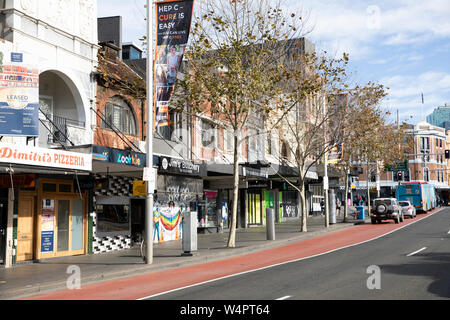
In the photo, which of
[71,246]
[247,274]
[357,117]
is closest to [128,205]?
[71,246]

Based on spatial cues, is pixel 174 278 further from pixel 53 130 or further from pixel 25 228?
pixel 53 130

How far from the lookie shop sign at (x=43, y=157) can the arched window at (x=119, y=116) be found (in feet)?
17.7

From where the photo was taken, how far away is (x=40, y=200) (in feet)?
57.1

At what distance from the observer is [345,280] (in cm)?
1102

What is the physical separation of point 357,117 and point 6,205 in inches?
849

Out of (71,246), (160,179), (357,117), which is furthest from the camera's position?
(357,117)

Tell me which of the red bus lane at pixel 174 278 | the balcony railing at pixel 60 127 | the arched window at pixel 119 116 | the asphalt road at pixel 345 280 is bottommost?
the red bus lane at pixel 174 278

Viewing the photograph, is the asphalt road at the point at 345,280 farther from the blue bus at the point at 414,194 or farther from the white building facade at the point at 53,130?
the blue bus at the point at 414,194

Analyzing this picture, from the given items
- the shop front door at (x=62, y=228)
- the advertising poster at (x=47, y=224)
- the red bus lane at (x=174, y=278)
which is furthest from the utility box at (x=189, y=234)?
the advertising poster at (x=47, y=224)

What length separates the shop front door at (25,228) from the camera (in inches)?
654

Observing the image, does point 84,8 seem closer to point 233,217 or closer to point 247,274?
point 233,217

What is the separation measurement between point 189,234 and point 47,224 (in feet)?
17.4

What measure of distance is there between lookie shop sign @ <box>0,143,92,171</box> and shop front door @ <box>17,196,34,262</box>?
11.4ft

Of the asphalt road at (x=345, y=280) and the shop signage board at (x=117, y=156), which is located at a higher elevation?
the shop signage board at (x=117, y=156)
